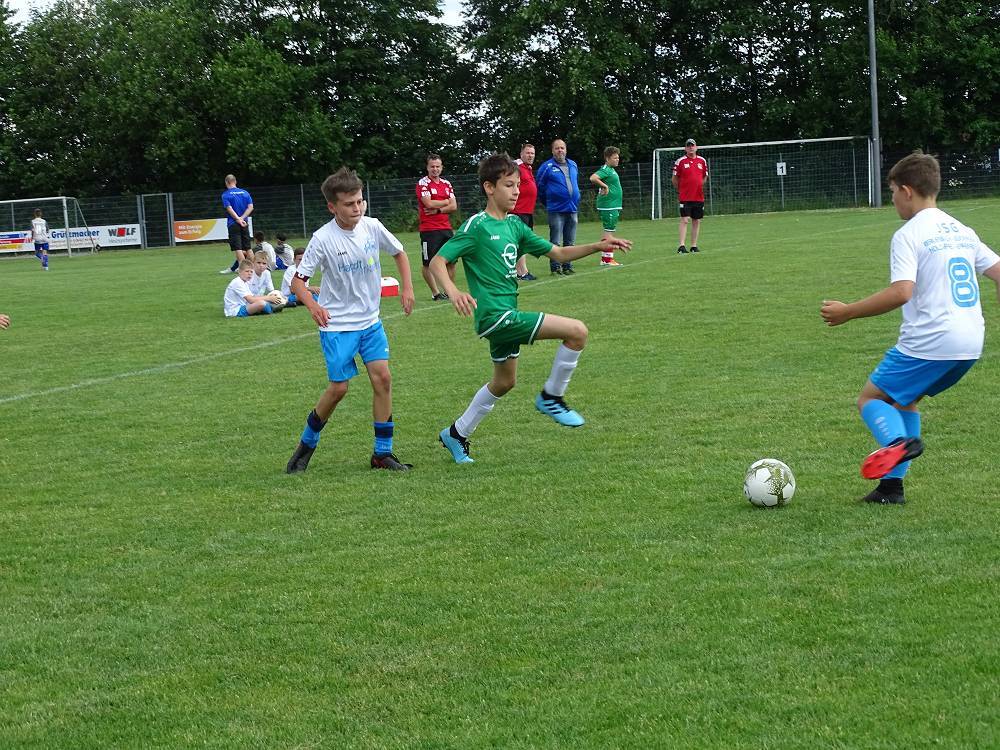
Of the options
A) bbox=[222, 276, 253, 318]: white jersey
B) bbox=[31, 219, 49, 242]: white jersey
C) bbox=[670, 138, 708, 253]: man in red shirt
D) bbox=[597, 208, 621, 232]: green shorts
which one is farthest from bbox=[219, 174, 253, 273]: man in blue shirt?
bbox=[31, 219, 49, 242]: white jersey

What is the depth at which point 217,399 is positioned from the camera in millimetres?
9891

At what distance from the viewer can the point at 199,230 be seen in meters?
42.5

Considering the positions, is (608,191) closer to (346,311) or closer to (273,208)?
(346,311)

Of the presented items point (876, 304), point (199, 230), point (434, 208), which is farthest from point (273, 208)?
point (876, 304)

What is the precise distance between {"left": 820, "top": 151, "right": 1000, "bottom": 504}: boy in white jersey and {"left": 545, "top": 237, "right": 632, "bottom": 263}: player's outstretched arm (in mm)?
1878

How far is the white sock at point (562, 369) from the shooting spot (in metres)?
7.43

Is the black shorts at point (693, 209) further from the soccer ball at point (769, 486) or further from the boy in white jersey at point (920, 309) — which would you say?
the soccer ball at point (769, 486)

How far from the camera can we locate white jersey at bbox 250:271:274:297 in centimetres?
1632

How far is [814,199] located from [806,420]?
29.4 m

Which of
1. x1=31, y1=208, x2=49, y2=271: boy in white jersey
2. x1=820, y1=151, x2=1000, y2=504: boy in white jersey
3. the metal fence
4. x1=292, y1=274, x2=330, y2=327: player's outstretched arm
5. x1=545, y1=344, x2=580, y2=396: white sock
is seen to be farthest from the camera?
the metal fence

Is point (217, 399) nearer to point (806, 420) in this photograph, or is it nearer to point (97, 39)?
point (806, 420)

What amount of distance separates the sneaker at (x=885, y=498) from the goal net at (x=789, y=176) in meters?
30.8

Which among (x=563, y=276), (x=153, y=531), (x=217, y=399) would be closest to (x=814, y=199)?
(x=563, y=276)

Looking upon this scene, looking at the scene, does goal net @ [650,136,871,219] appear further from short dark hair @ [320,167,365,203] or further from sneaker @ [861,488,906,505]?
sneaker @ [861,488,906,505]
